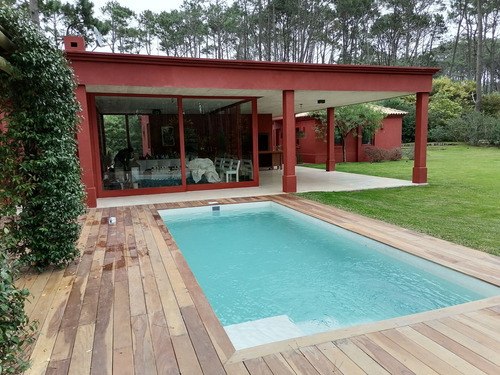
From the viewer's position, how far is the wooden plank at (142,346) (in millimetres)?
2130

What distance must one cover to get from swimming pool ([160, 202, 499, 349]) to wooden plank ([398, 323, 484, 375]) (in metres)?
0.68

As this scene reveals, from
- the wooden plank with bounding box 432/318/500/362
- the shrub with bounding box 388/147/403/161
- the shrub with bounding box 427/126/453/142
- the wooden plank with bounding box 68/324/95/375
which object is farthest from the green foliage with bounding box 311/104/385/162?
the wooden plank with bounding box 68/324/95/375

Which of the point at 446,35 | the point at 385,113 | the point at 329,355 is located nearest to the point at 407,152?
the point at 385,113

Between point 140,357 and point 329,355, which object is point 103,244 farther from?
point 329,355

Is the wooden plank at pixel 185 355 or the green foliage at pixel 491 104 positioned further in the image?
the green foliage at pixel 491 104

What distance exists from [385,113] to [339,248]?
14412 mm

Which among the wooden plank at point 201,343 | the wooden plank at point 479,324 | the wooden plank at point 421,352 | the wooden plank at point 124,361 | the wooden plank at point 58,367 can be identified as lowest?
the wooden plank at point 479,324

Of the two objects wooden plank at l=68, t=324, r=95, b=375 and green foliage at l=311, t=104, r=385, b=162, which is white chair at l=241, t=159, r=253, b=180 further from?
green foliage at l=311, t=104, r=385, b=162

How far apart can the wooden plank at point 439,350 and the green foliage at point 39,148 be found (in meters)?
3.41

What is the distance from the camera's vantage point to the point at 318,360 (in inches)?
85.7

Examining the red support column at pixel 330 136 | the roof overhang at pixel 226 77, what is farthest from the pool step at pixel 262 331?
the red support column at pixel 330 136

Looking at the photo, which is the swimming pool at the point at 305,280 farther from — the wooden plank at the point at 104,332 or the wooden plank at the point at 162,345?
the wooden plank at the point at 104,332

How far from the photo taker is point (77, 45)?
7281 mm

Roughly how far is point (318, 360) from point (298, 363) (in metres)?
0.13
